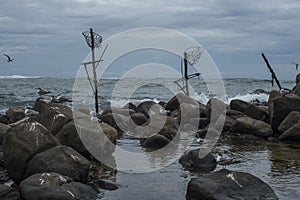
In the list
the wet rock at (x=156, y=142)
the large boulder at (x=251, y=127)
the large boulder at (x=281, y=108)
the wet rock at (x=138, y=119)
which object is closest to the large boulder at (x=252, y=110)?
the large boulder at (x=281, y=108)

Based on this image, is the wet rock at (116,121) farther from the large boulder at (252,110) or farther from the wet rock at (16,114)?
the large boulder at (252,110)

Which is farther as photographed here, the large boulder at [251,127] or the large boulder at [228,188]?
the large boulder at [251,127]

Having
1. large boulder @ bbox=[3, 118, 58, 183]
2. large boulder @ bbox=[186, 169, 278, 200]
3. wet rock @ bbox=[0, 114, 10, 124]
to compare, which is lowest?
large boulder @ bbox=[186, 169, 278, 200]

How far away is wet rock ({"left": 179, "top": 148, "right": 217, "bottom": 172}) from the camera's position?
10391 mm

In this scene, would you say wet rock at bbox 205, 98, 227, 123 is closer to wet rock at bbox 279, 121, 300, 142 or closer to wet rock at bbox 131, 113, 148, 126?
wet rock at bbox 131, 113, 148, 126

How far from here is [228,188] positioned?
774 cm

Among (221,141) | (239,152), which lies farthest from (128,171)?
(221,141)

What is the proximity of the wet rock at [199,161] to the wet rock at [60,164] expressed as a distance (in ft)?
9.14

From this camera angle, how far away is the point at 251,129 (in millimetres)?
15555

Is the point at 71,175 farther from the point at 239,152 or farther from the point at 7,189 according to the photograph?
the point at 239,152

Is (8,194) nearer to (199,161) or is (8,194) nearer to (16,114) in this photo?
(199,161)

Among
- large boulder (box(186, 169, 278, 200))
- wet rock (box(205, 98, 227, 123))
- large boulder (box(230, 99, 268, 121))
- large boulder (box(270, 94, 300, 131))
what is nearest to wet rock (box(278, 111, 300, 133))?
large boulder (box(270, 94, 300, 131))

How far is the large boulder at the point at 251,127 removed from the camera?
50.2 ft

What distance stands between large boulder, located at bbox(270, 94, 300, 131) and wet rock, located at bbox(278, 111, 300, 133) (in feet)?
1.74
